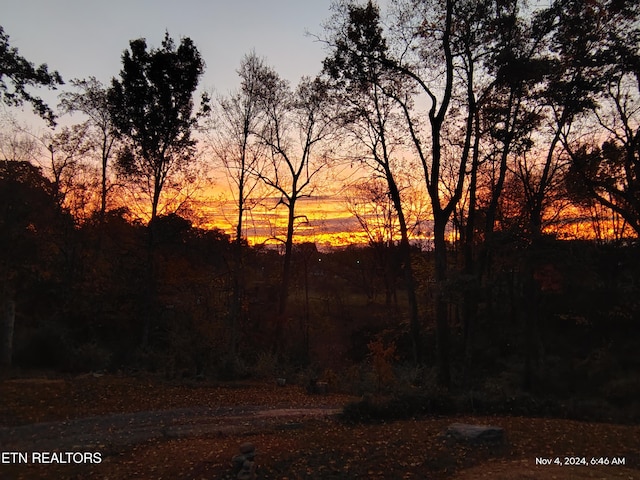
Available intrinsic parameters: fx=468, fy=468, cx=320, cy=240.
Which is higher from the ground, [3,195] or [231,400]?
[3,195]

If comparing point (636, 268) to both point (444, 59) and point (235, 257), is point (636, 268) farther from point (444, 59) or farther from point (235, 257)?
point (235, 257)

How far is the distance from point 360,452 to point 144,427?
4.82 meters

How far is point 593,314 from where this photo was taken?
1061 inches

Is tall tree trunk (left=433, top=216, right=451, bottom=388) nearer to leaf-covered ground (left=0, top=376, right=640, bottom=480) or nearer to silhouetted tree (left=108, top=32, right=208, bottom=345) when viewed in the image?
leaf-covered ground (left=0, top=376, right=640, bottom=480)

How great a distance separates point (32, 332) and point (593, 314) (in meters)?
28.4

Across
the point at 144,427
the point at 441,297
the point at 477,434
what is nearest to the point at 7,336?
the point at 144,427

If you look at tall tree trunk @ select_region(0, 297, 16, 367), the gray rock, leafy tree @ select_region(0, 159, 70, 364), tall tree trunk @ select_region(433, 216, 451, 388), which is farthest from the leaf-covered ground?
leafy tree @ select_region(0, 159, 70, 364)

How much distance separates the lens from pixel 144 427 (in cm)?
964

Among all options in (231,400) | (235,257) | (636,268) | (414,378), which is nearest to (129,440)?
(231,400)

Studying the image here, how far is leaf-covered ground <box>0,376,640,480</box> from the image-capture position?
22.0 feet

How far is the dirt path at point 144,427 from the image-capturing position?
8.43 m

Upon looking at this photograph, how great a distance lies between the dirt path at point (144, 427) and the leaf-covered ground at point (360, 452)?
0.23 meters

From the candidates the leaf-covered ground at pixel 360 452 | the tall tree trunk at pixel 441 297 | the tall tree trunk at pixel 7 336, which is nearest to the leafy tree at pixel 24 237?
the tall tree trunk at pixel 7 336

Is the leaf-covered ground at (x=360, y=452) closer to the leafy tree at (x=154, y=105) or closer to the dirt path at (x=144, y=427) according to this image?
the dirt path at (x=144, y=427)
